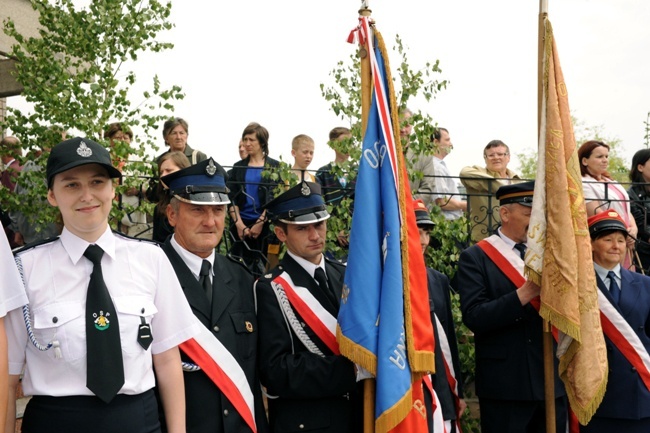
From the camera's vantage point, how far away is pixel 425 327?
4203 millimetres

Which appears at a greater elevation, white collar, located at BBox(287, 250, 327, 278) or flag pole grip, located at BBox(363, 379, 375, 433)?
white collar, located at BBox(287, 250, 327, 278)

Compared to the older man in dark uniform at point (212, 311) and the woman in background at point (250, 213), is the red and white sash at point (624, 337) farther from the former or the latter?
the woman in background at point (250, 213)

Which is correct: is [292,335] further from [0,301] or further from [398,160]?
[0,301]

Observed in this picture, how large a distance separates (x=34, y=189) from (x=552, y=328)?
3922 millimetres

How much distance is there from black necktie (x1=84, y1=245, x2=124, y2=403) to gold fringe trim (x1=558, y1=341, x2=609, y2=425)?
297 cm

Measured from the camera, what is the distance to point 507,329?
504 centimetres

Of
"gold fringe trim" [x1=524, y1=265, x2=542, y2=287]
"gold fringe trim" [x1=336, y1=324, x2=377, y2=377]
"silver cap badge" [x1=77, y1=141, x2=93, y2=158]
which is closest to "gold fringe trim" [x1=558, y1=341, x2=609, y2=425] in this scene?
"gold fringe trim" [x1=524, y1=265, x2=542, y2=287]

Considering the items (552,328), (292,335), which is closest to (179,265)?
(292,335)

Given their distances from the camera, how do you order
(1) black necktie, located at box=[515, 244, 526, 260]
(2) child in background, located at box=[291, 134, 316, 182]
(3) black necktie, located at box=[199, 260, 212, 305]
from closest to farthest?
(3) black necktie, located at box=[199, 260, 212, 305] < (1) black necktie, located at box=[515, 244, 526, 260] < (2) child in background, located at box=[291, 134, 316, 182]

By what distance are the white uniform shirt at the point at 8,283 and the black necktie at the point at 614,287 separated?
3.83m

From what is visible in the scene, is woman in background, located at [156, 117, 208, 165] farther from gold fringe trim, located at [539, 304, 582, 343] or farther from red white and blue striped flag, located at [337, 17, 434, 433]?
gold fringe trim, located at [539, 304, 582, 343]

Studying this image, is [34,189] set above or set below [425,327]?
above

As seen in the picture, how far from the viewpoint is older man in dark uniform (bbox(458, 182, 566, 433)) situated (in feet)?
16.1

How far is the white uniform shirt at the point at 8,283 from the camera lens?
2791mm
